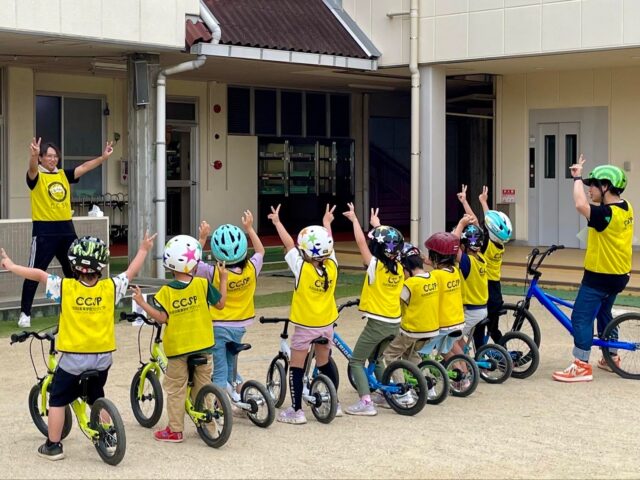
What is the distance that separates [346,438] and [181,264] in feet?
4.82

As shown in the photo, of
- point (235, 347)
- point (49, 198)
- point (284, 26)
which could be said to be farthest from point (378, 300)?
point (284, 26)

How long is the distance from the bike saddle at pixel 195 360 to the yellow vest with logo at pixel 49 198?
4670 millimetres

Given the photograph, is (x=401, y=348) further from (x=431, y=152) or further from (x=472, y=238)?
(x=431, y=152)

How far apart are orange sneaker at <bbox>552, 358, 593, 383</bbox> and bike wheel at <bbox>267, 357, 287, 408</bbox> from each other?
239 centimetres

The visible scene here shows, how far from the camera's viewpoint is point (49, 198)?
35.5ft

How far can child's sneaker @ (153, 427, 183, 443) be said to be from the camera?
6.69 m

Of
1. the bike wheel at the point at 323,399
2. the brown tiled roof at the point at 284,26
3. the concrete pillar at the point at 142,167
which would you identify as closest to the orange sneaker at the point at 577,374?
the bike wheel at the point at 323,399

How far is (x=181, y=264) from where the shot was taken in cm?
661

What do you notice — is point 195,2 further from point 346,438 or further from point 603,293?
point 346,438

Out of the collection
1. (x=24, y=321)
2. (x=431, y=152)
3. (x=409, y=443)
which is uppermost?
(x=431, y=152)

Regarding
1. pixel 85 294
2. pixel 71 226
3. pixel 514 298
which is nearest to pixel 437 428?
pixel 85 294

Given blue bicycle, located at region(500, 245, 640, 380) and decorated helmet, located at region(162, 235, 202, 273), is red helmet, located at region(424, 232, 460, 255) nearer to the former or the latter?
blue bicycle, located at region(500, 245, 640, 380)

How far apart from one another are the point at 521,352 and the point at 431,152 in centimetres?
808

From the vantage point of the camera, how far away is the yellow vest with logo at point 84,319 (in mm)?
6234
